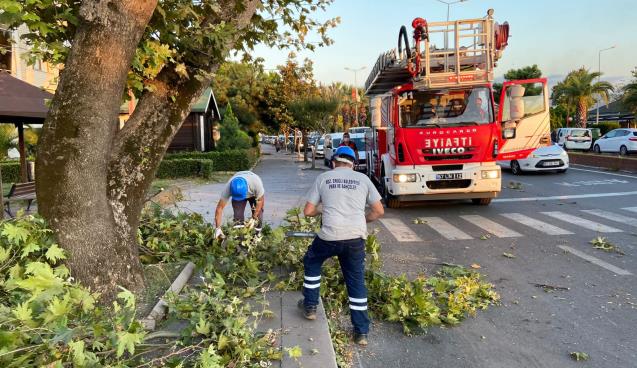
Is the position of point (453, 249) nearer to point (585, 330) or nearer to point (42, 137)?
point (585, 330)

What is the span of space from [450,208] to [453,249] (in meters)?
3.74

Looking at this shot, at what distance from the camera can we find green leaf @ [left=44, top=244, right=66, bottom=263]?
391 centimetres

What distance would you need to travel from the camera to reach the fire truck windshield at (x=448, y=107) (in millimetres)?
9875

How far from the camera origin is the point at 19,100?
10000mm

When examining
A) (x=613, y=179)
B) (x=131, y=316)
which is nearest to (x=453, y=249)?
(x=131, y=316)

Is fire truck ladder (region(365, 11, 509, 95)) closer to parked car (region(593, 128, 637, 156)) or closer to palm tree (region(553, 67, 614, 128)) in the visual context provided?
parked car (region(593, 128, 637, 156))

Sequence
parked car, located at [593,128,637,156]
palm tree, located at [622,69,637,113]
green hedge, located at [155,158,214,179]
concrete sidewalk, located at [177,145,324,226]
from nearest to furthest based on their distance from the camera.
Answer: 1. concrete sidewalk, located at [177,145,324,226]
2. green hedge, located at [155,158,214,179]
3. parked car, located at [593,128,637,156]
4. palm tree, located at [622,69,637,113]

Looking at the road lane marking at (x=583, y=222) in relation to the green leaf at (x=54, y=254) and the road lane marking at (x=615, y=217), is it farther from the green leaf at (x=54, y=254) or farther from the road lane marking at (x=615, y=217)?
the green leaf at (x=54, y=254)

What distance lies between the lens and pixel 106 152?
168 inches

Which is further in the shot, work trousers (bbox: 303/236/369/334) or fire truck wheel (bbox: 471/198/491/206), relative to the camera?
fire truck wheel (bbox: 471/198/491/206)

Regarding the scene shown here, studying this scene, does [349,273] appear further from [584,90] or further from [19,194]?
[584,90]

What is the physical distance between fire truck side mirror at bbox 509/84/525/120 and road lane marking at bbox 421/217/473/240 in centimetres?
254

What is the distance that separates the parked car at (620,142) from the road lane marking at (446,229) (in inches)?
802

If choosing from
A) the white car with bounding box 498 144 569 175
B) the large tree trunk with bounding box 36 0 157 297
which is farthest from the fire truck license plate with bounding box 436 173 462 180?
the white car with bounding box 498 144 569 175
